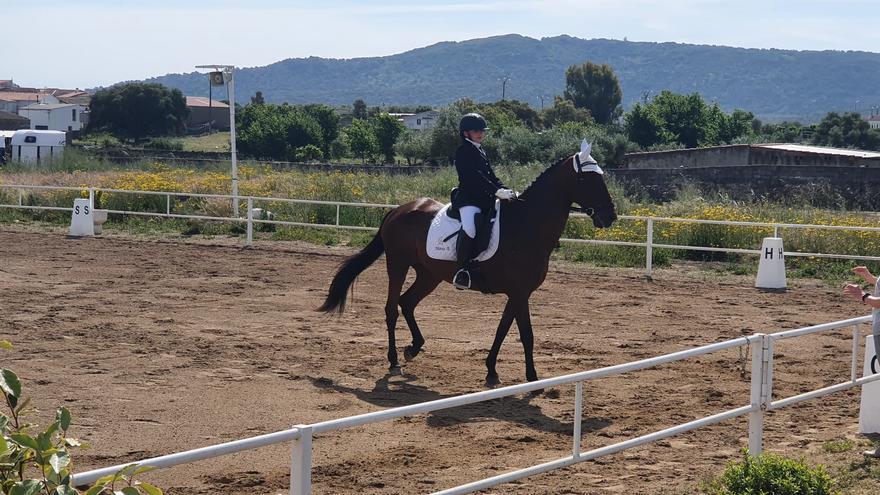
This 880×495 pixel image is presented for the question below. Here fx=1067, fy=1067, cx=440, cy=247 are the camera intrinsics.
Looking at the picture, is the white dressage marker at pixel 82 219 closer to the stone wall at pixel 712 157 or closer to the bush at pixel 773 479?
the bush at pixel 773 479

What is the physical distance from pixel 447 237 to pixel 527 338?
128 cm

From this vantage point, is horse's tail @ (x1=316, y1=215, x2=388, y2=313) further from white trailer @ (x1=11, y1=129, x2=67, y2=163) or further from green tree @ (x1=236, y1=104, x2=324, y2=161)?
green tree @ (x1=236, y1=104, x2=324, y2=161)

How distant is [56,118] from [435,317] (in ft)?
408

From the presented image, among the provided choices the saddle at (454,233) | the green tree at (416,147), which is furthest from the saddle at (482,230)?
the green tree at (416,147)

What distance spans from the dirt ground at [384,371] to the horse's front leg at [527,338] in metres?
0.35

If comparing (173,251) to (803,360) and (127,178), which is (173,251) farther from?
(803,360)

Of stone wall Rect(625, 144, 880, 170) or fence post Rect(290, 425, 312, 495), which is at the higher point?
stone wall Rect(625, 144, 880, 170)

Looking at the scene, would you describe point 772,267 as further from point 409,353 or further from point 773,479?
point 773,479

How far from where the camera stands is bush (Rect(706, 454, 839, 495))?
588 cm

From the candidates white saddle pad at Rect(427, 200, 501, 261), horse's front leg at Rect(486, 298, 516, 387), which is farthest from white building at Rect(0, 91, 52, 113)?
horse's front leg at Rect(486, 298, 516, 387)

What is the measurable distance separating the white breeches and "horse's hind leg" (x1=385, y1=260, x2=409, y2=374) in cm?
111

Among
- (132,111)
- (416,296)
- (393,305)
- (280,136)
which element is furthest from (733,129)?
(393,305)

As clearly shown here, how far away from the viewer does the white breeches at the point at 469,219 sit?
1009 centimetres

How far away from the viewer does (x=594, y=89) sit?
136 metres
